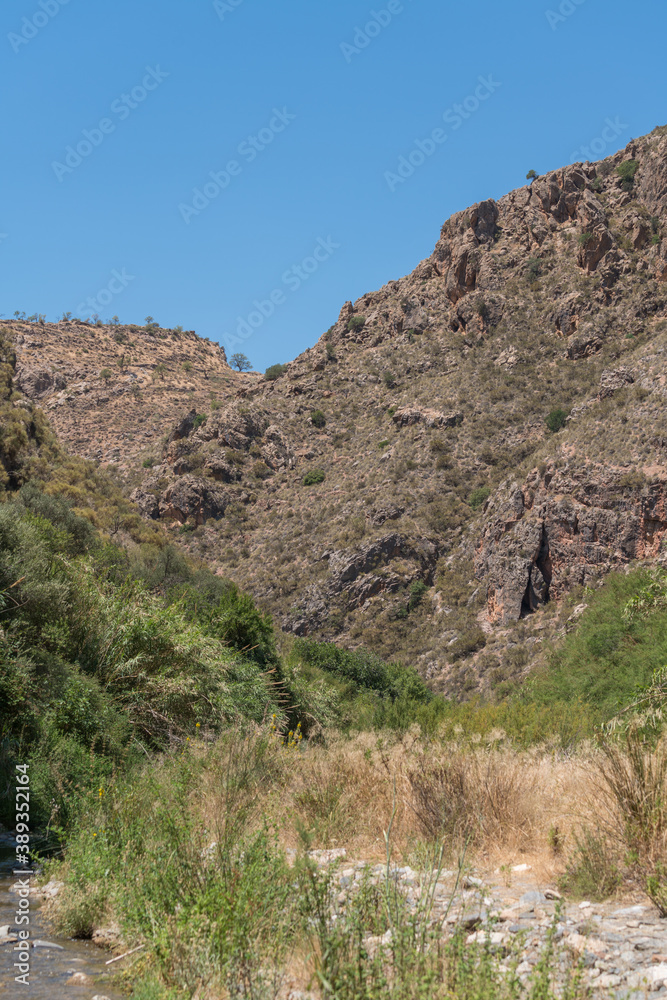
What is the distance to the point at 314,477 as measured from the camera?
60500mm

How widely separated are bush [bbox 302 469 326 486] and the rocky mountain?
27 cm

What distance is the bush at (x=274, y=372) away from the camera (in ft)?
251

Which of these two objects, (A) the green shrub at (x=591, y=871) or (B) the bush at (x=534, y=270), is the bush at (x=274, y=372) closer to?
(B) the bush at (x=534, y=270)

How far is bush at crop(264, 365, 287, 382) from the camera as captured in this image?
76.4m

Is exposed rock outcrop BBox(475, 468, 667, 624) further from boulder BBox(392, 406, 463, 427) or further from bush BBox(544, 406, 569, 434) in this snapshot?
boulder BBox(392, 406, 463, 427)

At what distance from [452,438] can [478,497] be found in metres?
6.30

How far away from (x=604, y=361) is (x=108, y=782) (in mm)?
55084

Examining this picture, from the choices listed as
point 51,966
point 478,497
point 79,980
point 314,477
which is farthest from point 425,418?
point 79,980

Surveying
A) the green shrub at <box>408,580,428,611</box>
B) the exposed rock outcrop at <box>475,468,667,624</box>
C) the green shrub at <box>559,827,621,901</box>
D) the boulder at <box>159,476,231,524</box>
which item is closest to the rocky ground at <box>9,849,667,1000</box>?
the green shrub at <box>559,827,621,901</box>

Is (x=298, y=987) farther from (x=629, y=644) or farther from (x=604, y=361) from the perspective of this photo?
(x=604, y=361)

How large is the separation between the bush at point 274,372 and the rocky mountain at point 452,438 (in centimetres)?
201

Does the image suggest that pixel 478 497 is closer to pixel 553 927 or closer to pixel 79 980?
pixel 79 980

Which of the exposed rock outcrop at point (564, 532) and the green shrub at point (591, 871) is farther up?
the exposed rock outcrop at point (564, 532)

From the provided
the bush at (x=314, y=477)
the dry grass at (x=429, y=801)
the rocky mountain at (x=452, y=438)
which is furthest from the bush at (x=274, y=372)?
the dry grass at (x=429, y=801)
